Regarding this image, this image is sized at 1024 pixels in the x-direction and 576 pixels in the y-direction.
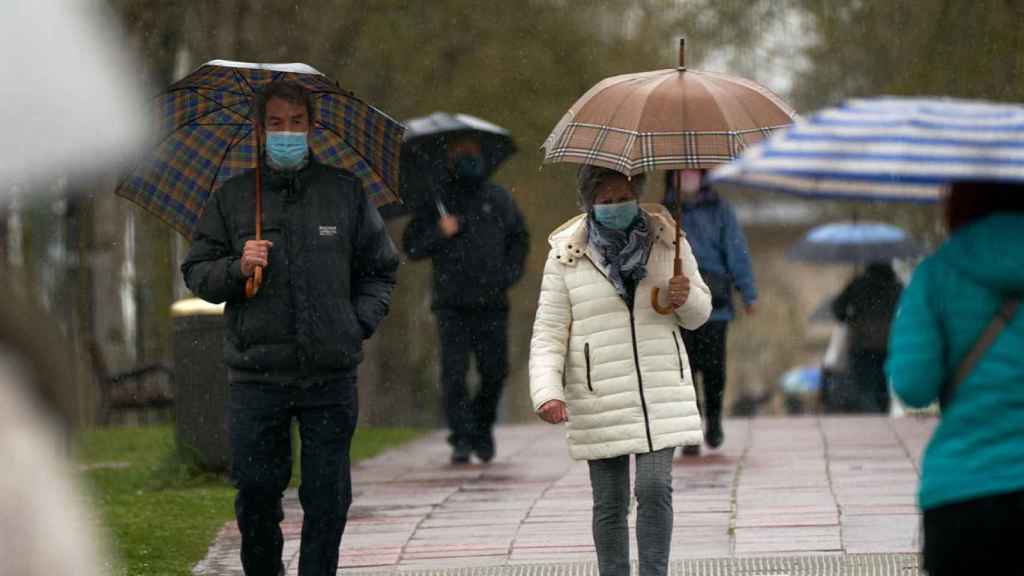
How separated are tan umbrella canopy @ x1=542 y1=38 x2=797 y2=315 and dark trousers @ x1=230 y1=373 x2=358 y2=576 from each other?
46.0 inches

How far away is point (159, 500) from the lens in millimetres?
10508

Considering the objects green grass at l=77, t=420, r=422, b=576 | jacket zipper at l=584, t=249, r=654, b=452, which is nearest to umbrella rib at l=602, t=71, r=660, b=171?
jacket zipper at l=584, t=249, r=654, b=452

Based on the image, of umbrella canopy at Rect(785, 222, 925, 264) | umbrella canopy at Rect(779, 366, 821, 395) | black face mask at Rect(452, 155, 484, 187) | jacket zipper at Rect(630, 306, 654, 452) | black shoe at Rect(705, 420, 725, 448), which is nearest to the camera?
jacket zipper at Rect(630, 306, 654, 452)

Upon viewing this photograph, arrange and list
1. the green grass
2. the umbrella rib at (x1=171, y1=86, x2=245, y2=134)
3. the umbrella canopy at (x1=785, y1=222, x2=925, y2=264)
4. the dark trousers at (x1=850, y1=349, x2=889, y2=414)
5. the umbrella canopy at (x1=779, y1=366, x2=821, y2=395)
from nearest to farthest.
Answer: the umbrella rib at (x1=171, y1=86, x2=245, y2=134)
the green grass
the dark trousers at (x1=850, y1=349, x2=889, y2=414)
the umbrella canopy at (x1=785, y1=222, x2=925, y2=264)
the umbrella canopy at (x1=779, y1=366, x2=821, y2=395)

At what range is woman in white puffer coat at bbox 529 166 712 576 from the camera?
20.2 feet

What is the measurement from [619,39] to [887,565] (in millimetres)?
15453

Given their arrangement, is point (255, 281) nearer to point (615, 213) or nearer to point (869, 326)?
point (615, 213)

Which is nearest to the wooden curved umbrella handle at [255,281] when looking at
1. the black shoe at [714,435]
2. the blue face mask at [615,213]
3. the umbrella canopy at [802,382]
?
the blue face mask at [615,213]

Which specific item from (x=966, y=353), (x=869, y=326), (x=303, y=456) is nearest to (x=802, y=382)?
(x=869, y=326)

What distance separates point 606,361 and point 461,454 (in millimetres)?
5950

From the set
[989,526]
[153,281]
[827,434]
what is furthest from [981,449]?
[153,281]

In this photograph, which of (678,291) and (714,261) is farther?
(714,261)

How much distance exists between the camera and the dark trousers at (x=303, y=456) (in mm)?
6277

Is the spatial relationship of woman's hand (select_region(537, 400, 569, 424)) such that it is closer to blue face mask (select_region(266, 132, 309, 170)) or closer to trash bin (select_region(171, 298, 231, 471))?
blue face mask (select_region(266, 132, 309, 170))
